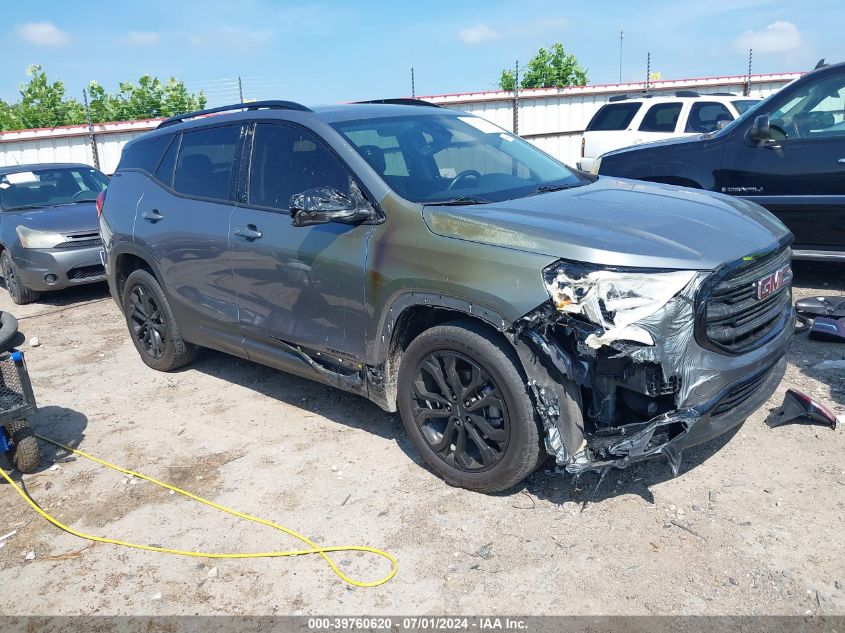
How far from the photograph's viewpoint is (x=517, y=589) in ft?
9.76

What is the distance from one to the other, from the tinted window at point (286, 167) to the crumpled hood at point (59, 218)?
204 inches

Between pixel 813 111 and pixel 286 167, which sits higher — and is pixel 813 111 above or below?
above

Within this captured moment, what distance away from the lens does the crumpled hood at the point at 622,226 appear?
308cm

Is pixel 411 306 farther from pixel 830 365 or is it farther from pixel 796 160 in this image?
pixel 796 160

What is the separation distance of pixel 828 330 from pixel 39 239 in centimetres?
833

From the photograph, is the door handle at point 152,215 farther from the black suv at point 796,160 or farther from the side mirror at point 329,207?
the black suv at point 796,160

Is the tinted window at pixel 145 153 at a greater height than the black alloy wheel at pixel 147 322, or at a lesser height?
greater

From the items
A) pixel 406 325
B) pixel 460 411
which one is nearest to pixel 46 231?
pixel 406 325

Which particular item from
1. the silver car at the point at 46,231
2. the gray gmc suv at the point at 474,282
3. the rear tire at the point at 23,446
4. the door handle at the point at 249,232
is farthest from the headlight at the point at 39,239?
the door handle at the point at 249,232

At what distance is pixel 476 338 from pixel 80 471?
2.67 metres

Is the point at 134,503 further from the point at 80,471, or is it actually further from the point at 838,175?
the point at 838,175

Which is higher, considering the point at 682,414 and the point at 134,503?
the point at 682,414

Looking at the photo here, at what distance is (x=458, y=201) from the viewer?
3758mm

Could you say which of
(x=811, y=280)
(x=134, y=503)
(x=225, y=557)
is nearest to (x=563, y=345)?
(x=225, y=557)
